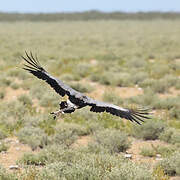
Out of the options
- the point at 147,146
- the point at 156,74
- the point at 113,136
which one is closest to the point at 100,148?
the point at 113,136

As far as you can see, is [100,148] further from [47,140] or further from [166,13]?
[166,13]

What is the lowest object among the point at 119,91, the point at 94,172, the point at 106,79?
the point at 119,91

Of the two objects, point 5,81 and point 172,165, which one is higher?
point 172,165

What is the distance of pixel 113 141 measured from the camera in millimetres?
7648

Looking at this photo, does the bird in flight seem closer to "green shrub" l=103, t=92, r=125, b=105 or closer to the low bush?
the low bush

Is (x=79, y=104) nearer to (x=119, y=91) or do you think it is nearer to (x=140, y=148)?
(x=140, y=148)

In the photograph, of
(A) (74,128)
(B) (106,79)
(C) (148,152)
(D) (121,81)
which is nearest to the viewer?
(C) (148,152)

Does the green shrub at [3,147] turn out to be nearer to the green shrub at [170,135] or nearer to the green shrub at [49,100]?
the green shrub at [170,135]

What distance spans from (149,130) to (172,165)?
2.23m

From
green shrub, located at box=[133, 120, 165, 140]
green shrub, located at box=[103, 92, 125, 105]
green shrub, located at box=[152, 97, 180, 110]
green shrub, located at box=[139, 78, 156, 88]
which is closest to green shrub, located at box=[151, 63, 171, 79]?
green shrub, located at box=[139, 78, 156, 88]

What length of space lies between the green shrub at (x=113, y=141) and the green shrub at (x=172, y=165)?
1.20m

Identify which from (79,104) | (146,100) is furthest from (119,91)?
(79,104)

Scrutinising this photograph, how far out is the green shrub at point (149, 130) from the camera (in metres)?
8.52

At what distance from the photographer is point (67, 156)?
6.50 meters
